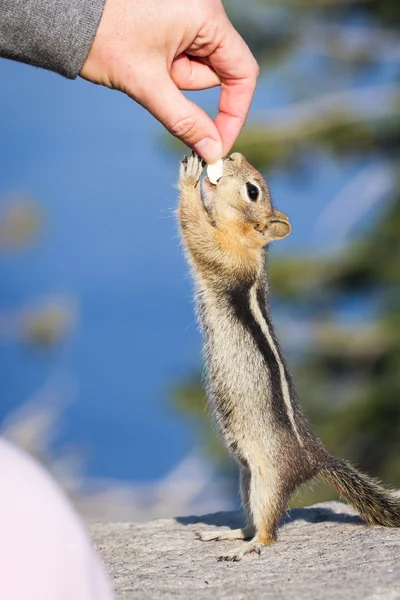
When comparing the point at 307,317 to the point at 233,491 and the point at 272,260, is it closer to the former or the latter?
the point at 272,260

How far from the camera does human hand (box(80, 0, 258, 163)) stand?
2596mm

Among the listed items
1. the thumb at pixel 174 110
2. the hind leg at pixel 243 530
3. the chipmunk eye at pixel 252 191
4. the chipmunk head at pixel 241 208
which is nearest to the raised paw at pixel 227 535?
the hind leg at pixel 243 530

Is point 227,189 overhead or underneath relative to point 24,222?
underneath

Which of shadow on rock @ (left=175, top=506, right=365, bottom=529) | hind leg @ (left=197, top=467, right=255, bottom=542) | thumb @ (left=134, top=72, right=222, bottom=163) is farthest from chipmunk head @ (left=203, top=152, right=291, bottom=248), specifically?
shadow on rock @ (left=175, top=506, right=365, bottom=529)

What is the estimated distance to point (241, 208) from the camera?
3.14 meters

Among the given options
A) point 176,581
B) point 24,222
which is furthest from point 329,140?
point 176,581

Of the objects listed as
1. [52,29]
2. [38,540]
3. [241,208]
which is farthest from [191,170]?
[38,540]

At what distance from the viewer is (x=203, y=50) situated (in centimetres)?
281

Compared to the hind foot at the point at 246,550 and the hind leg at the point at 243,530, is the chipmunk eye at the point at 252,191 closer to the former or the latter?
the hind leg at the point at 243,530

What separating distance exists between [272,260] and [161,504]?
8.75ft

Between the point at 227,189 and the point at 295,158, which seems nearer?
the point at 227,189

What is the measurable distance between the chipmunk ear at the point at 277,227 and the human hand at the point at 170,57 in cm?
35

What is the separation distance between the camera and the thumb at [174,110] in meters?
2.68

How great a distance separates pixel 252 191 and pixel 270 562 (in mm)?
1298
